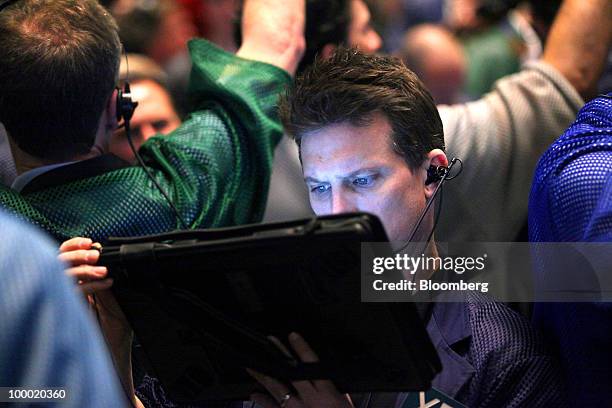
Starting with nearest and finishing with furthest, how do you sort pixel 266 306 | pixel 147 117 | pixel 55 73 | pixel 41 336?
pixel 41 336
pixel 266 306
pixel 55 73
pixel 147 117

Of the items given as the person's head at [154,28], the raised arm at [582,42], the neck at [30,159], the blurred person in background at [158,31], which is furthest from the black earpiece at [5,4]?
the person's head at [154,28]

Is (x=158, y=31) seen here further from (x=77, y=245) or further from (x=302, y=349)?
(x=302, y=349)

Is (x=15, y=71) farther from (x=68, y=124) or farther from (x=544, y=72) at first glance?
(x=544, y=72)

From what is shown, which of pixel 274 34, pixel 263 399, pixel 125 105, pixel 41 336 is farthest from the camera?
pixel 274 34

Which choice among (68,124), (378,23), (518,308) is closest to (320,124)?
(68,124)

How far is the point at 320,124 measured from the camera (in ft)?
6.26

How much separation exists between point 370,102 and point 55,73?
23.2 inches

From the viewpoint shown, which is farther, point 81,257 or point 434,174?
point 434,174

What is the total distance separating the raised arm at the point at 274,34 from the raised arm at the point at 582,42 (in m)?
0.59

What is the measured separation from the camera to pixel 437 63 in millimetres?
3908

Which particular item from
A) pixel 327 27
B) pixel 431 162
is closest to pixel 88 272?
pixel 431 162

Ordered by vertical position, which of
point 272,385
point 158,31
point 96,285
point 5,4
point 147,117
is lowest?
point 158,31

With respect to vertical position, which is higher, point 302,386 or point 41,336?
point 41,336

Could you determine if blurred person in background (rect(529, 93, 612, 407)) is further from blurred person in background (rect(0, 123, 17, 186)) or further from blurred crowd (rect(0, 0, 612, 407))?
blurred person in background (rect(0, 123, 17, 186))
